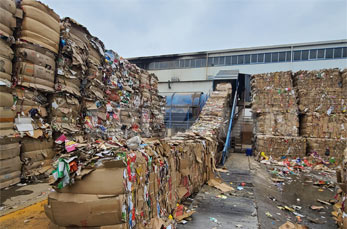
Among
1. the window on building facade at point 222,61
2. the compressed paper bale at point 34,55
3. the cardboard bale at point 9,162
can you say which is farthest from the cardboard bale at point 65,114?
the window on building facade at point 222,61

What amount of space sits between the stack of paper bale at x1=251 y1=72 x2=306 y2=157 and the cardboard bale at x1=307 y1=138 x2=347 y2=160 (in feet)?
0.98

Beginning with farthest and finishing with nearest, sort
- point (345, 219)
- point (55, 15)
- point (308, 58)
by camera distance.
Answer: point (308, 58)
point (55, 15)
point (345, 219)

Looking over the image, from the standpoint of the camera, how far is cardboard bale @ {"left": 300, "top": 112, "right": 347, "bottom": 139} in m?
6.66

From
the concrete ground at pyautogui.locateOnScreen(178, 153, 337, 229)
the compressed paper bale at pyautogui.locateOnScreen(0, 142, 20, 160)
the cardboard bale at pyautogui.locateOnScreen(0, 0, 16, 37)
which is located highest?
the cardboard bale at pyautogui.locateOnScreen(0, 0, 16, 37)

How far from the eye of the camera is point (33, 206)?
2686mm

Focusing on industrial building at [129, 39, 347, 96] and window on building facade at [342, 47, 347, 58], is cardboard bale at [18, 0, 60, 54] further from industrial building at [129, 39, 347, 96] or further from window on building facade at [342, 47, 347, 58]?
window on building facade at [342, 47, 347, 58]

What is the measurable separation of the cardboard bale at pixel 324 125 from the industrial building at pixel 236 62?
8.69 meters

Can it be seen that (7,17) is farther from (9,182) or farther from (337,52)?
(337,52)

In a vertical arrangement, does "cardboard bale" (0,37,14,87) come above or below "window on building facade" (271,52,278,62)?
below

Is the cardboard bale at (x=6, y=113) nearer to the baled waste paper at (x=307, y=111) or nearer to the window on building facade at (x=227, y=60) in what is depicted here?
the baled waste paper at (x=307, y=111)

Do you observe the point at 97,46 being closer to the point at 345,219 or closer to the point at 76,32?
the point at 76,32

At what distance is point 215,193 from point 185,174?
39.3 inches

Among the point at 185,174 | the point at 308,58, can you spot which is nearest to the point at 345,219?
the point at 185,174

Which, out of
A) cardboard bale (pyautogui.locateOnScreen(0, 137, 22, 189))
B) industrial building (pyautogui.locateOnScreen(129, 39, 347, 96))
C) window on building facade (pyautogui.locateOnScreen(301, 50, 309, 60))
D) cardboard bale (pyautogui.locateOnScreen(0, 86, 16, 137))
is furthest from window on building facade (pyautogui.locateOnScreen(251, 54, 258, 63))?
cardboard bale (pyautogui.locateOnScreen(0, 137, 22, 189))
